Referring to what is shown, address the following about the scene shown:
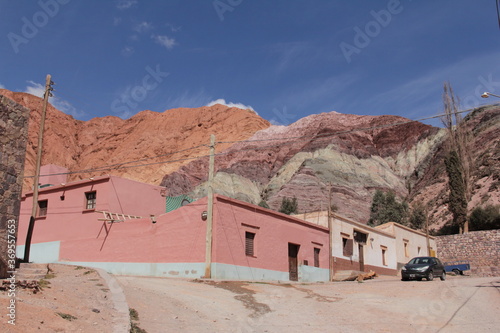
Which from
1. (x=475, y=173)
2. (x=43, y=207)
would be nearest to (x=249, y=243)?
(x=43, y=207)

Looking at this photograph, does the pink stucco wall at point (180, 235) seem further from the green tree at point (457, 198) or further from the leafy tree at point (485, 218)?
the leafy tree at point (485, 218)

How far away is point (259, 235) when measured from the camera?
24531 mm

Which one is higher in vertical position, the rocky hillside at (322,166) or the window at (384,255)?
the rocky hillside at (322,166)

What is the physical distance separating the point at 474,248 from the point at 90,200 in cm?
3510

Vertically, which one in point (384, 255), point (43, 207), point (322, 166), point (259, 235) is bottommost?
point (384, 255)

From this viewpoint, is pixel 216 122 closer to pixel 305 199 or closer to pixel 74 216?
pixel 305 199

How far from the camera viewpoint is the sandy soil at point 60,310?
6824mm

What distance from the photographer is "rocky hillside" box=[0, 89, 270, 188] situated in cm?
9939

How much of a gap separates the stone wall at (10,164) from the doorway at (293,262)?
18128mm

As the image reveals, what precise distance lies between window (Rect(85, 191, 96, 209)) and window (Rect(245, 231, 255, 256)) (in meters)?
9.92

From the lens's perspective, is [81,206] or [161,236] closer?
[161,236]

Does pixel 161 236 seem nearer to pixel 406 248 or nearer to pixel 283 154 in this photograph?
pixel 406 248

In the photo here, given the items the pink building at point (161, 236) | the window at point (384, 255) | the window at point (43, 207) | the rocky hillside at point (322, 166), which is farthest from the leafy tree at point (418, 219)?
the window at point (43, 207)

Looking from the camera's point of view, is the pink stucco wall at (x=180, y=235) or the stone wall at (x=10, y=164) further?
the pink stucco wall at (x=180, y=235)
